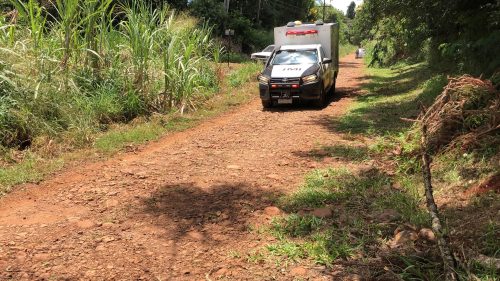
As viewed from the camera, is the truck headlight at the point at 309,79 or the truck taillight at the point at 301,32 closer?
the truck headlight at the point at 309,79

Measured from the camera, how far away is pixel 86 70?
8859 mm

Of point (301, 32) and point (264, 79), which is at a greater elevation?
point (301, 32)

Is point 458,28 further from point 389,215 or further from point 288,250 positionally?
point 288,250

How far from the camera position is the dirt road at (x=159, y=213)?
366 centimetres

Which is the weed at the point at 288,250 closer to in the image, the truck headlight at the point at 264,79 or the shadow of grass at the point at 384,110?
the shadow of grass at the point at 384,110

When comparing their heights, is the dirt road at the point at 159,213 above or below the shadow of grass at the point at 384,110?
below

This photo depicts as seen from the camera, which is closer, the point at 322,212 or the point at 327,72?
the point at 322,212

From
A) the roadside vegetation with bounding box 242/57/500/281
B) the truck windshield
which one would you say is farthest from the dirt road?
the truck windshield

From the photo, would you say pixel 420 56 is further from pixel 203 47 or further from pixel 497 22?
pixel 497 22

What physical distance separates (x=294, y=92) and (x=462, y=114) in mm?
5900

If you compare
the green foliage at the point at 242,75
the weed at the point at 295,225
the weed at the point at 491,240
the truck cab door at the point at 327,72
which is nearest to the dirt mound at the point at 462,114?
the weed at the point at 491,240

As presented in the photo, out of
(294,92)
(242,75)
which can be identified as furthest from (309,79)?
(242,75)

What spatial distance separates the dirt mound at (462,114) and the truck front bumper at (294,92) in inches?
210

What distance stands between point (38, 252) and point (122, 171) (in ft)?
7.57
